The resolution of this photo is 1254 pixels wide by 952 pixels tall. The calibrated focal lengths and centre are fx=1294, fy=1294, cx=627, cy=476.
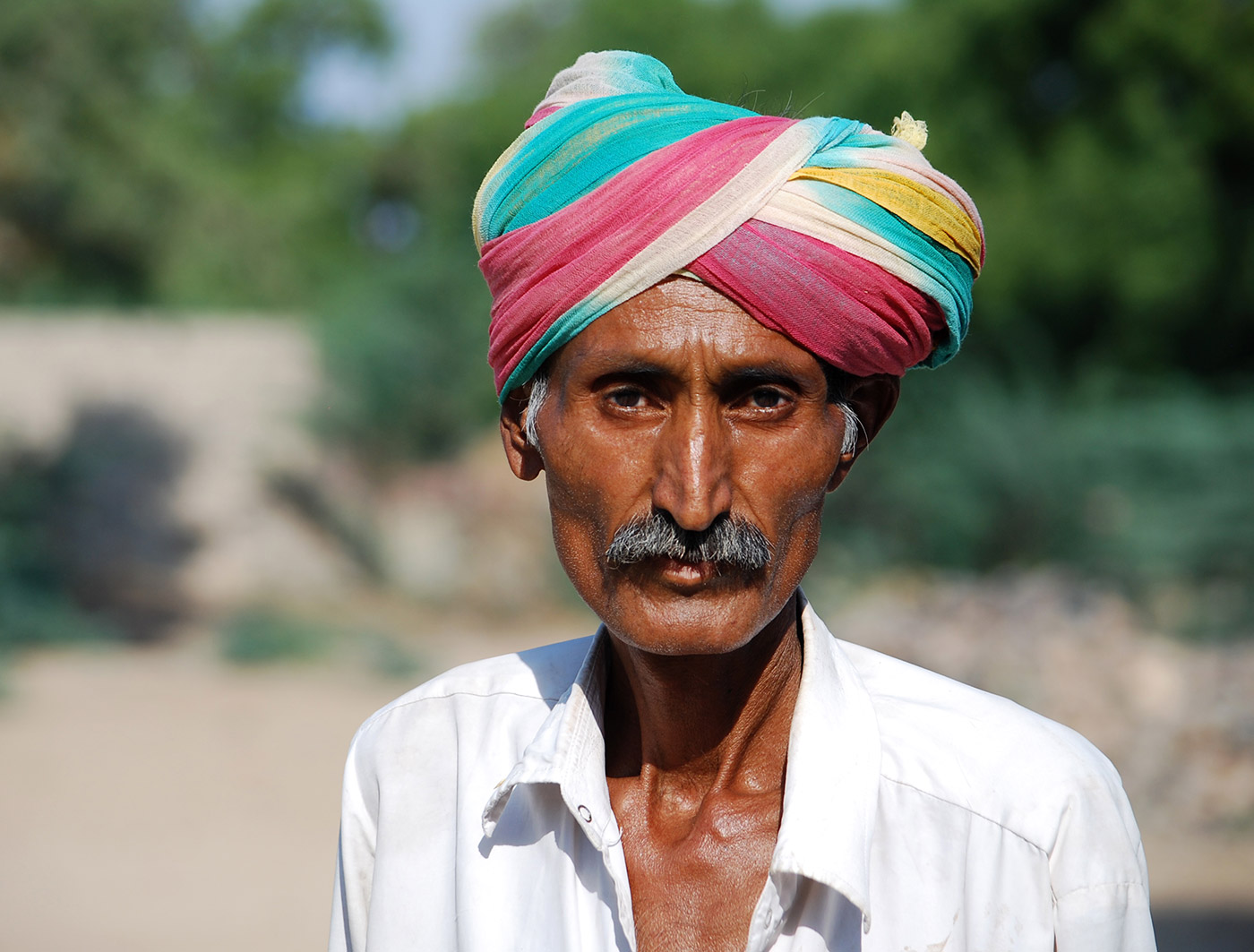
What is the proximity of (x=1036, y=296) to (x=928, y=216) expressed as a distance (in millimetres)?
11225

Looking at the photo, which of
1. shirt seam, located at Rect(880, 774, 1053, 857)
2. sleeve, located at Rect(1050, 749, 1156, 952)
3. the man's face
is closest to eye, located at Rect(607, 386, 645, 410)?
the man's face

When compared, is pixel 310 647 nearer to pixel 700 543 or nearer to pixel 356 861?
pixel 356 861

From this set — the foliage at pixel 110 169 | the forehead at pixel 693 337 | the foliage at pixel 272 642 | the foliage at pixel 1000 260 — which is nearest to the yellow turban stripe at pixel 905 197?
the forehead at pixel 693 337

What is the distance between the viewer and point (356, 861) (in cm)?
192

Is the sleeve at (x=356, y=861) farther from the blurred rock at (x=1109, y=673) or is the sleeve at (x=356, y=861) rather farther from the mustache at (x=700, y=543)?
the blurred rock at (x=1109, y=673)

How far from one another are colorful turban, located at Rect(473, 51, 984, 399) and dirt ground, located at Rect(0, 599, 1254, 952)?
14.7ft

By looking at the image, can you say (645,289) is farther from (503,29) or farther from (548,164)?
(503,29)

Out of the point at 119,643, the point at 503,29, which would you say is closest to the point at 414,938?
the point at 119,643

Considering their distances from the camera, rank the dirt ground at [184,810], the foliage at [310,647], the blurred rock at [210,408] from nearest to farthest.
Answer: the dirt ground at [184,810] < the foliage at [310,647] < the blurred rock at [210,408]

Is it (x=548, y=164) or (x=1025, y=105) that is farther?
(x=1025, y=105)

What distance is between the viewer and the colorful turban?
65.1 inches

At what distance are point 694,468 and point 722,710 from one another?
0.41 meters

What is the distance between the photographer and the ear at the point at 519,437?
6.33 ft

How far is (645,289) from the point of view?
1683mm
